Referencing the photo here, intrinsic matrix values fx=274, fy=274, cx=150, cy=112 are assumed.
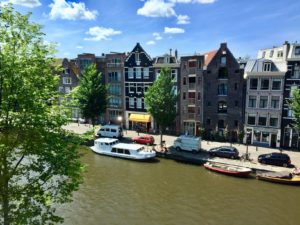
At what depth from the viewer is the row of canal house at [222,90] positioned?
43.6 meters

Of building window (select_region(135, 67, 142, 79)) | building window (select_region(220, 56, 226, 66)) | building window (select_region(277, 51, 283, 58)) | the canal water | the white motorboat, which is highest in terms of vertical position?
building window (select_region(277, 51, 283, 58))

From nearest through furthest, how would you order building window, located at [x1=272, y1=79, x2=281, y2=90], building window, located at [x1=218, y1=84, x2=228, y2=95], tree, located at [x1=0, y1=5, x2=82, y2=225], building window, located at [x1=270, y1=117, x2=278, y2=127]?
tree, located at [x1=0, y1=5, x2=82, y2=225]
building window, located at [x1=272, y1=79, x2=281, y2=90]
building window, located at [x1=270, y1=117, x2=278, y2=127]
building window, located at [x1=218, y1=84, x2=228, y2=95]

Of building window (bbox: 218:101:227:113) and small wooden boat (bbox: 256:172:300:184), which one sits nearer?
small wooden boat (bbox: 256:172:300:184)

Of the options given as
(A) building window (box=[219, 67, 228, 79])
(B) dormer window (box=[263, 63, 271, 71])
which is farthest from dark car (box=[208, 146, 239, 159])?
(B) dormer window (box=[263, 63, 271, 71])

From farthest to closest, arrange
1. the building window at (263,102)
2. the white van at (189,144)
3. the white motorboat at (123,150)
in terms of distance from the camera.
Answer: the building window at (263,102) → the white van at (189,144) → the white motorboat at (123,150)

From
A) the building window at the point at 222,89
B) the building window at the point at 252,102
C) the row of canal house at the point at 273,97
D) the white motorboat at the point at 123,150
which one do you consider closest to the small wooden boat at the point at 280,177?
the row of canal house at the point at 273,97

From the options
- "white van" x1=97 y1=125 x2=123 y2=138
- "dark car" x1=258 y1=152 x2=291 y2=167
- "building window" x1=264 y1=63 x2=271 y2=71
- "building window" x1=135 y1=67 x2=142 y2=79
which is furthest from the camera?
"building window" x1=135 y1=67 x2=142 y2=79

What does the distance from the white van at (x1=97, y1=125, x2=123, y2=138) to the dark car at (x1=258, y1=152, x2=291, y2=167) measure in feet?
80.4

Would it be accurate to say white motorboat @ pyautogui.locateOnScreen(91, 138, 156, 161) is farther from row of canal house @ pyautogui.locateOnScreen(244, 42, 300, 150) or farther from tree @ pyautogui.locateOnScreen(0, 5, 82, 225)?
tree @ pyautogui.locateOnScreen(0, 5, 82, 225)

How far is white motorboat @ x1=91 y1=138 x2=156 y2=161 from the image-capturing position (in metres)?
40.2

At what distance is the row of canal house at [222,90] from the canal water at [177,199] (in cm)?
1175

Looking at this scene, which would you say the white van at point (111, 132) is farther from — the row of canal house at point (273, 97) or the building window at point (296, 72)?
the building window at point (296, 72)

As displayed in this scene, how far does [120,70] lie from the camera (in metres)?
58.7

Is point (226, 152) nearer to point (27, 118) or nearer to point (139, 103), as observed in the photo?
point (139, 103)
